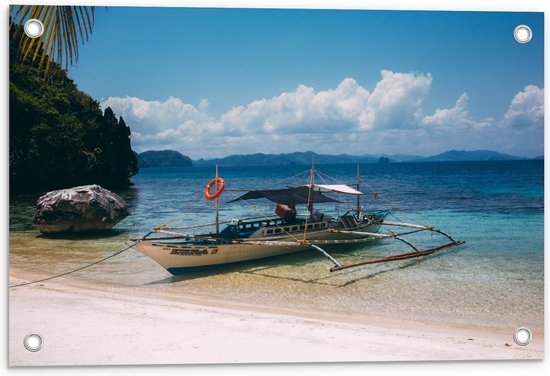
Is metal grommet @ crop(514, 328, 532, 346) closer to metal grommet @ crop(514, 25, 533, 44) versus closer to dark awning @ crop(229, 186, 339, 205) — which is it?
metal grommet @ crop(514, 25, 533, 44)

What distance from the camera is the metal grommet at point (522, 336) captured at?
5.18 metres

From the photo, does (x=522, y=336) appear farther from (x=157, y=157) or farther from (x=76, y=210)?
(x=76, y=210)

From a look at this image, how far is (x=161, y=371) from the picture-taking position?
4.57 m

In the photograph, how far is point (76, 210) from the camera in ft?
33.7

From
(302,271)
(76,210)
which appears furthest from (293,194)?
(76,210)

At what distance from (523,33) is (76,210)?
8856 mm

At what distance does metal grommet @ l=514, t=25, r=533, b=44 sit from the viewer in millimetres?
5469

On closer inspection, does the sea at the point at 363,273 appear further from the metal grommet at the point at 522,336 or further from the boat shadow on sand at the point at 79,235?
the metal grommet at the point at 522,336

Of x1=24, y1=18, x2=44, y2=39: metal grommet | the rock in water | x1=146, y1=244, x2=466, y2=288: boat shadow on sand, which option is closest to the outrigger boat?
x1=146, y1=244, x2=466, y2=288: boat shadow on sand

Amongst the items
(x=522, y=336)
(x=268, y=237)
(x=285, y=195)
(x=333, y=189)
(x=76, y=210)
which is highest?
(x=333, y=189)

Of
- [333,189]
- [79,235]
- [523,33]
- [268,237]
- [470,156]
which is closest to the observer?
[523,33]

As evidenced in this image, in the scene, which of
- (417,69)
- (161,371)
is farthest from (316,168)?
(161,371)

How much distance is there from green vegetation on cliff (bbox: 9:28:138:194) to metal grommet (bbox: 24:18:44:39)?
176 cm

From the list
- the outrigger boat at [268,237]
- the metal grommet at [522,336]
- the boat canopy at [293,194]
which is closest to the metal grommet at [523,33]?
the metal grommet at [522,336]
